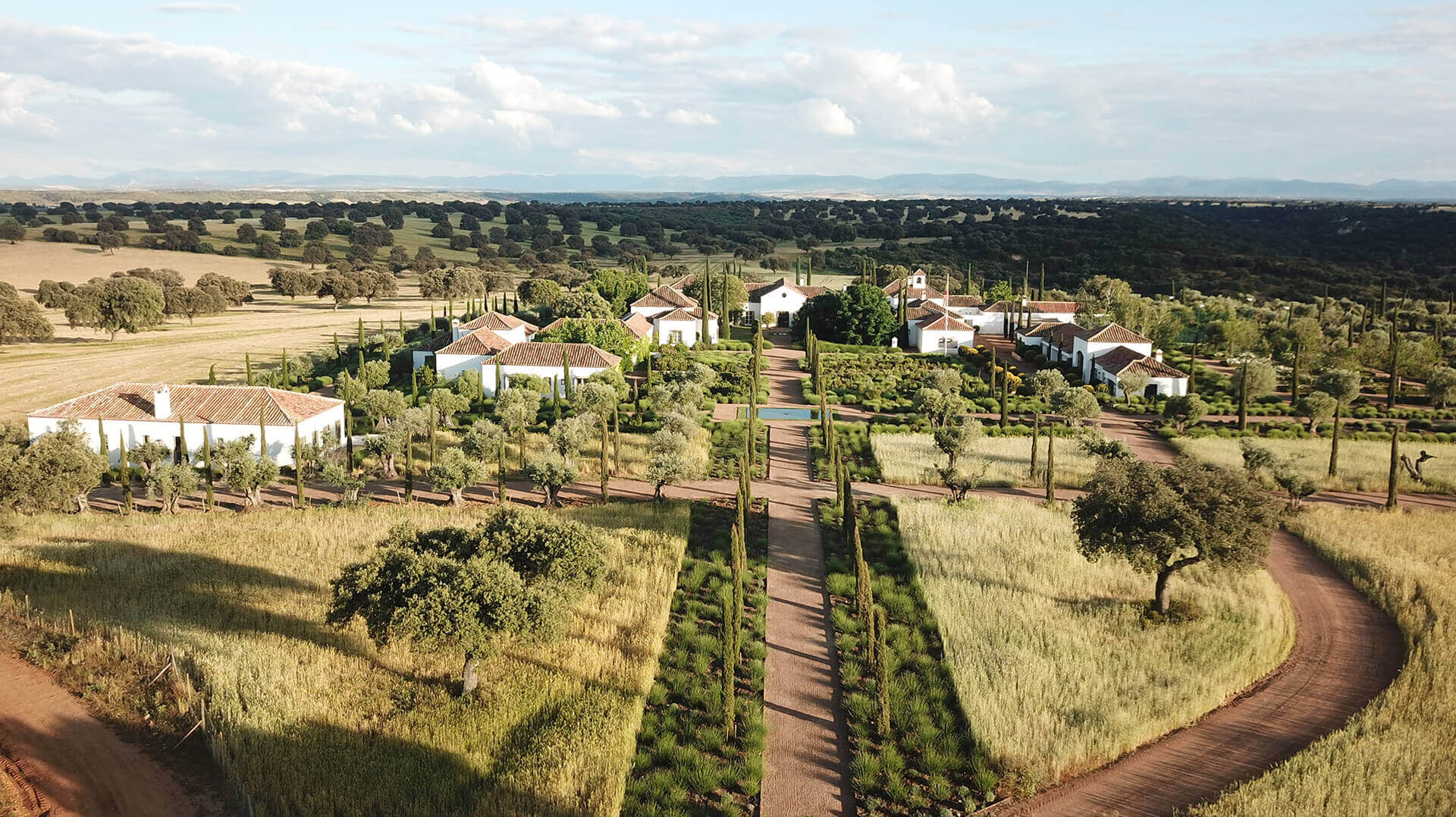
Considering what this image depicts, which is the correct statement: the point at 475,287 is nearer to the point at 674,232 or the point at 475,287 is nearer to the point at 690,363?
the point at 690,363

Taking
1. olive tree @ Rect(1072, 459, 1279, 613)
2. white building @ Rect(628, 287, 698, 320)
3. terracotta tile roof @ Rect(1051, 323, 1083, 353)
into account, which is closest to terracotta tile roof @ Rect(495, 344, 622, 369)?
white building @ Rect(628, 287, 698, 320)

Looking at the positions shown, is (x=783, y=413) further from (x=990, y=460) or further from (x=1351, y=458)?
(x=1351, y=458)

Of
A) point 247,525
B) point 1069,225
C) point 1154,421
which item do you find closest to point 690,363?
point 1154,421

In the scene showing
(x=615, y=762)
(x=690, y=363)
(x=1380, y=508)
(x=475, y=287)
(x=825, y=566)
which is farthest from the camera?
(x=475, y=287)

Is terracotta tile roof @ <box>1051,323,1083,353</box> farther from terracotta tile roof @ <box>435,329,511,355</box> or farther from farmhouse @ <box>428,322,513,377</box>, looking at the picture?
terracotta tile roof @ <box>435,329,511,355</box>

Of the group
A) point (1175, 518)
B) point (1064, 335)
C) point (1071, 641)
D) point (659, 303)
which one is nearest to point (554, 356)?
point (659, 303)

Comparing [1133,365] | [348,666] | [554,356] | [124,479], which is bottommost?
[348,666]
